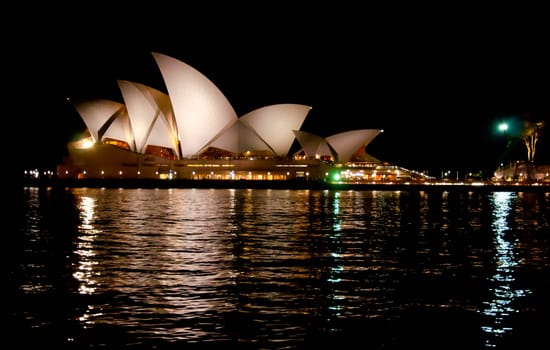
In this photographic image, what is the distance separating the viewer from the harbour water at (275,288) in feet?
28.6

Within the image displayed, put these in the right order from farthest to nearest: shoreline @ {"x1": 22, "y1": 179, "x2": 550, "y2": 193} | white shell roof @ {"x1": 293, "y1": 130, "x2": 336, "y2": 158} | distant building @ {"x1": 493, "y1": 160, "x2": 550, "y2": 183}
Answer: white shell roof @ {"x1": 293, "y1": 130, "x2": 336, "y2": 158}
distant building @ {"x1": 493, "y1": 160, "x2": 550, "y2": 183}
shoreline @ {"x1": 22, "y1": 179, "x2": 550, "y2": 193}

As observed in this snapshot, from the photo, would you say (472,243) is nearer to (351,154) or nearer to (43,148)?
(351,154)

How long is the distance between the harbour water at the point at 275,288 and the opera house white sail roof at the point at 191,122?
44.4 metres

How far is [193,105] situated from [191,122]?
3.19m

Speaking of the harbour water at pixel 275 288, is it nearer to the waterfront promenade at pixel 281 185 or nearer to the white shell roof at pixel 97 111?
the waterfront promenade at pixel 281 185

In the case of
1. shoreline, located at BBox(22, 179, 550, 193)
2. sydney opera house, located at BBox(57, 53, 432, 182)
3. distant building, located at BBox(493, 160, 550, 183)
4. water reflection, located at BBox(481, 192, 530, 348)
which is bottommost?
water reflection, located at BBox(481, 192, 530, 348)

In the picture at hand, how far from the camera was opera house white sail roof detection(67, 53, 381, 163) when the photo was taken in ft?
219

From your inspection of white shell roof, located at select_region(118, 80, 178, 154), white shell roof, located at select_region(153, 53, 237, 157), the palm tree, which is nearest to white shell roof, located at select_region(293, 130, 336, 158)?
white shell roof, located at select_region(153, 53, 237, 157)

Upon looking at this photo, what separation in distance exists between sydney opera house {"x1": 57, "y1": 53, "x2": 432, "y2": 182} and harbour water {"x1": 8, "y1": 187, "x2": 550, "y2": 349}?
156ft

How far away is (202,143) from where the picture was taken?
241ft

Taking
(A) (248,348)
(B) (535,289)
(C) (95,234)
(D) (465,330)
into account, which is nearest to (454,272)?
(B) (535,289)

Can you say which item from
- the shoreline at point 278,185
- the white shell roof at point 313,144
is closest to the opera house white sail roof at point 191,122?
the white shell roof at point 313,144

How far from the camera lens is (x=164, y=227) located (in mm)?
23250

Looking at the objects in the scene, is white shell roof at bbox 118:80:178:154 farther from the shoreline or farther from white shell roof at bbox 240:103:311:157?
white shell roof at bbox 240:103:311:157
